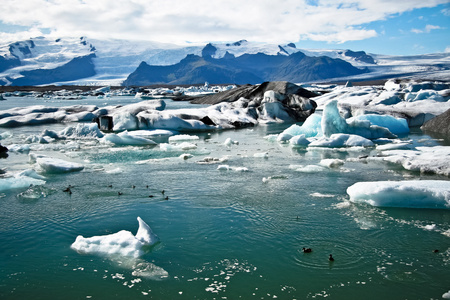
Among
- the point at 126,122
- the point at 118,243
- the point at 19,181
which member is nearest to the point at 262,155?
the point at 19,181

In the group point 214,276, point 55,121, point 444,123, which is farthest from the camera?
point 55,121

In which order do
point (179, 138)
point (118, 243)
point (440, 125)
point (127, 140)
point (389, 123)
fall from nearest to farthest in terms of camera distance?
point (118, 243)
point (127, 140)
point (179, 138)
point (440, 125)
point (389, 123)

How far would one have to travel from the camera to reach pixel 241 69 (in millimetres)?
166875

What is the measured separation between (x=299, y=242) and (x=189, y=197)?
2893mm

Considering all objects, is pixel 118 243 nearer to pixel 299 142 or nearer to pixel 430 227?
pixel 430 227

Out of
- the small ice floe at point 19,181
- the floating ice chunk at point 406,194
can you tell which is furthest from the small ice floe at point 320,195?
the small ice floe at point 19,181

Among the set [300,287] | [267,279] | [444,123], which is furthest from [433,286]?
[444,123]

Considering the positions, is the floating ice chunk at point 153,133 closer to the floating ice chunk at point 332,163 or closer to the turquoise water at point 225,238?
the turquoise water at point 225,238

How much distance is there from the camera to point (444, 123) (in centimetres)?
1811

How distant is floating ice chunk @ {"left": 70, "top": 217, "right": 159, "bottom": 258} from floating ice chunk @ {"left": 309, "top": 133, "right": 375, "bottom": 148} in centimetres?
1011

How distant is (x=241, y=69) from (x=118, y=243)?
16608cm

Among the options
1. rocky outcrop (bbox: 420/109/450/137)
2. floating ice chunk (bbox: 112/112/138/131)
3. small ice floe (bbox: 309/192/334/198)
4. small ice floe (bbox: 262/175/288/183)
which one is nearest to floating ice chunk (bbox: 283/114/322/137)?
rocky outcrop (bbox: 420/109/450/137)

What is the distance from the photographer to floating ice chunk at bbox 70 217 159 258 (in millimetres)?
5254

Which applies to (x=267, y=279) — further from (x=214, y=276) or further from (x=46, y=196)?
(x=46, y=196)
